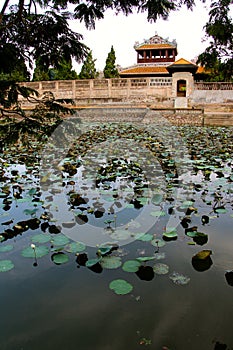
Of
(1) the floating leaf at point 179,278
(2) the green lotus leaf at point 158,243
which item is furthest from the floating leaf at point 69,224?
(1) the floating leaf at point 179,278

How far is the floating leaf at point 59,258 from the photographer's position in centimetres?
175

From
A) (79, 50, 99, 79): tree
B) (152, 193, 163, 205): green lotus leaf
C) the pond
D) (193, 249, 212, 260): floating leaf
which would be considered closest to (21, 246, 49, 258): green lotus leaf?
the pond

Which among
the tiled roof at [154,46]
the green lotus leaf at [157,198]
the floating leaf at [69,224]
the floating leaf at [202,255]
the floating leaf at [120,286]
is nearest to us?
the floating leaf at [120,286]

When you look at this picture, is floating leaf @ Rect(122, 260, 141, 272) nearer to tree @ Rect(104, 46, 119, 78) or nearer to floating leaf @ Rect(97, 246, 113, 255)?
floating leaf @ Rect(97, 246, 113, 255)

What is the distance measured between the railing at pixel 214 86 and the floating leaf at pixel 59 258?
18564 mm

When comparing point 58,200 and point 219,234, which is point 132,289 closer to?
point 219,234

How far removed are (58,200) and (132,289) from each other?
148 cm

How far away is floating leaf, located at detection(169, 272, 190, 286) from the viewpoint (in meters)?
1.58

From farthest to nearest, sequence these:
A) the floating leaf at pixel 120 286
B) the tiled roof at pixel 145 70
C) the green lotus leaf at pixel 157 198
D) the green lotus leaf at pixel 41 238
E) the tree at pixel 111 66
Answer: the tree at pixel 111 66 → the tiled roof at pixel 145 70 → the green lotus leaf at pixel 157 198 → the green lotus leaf at pixel 41 238 → the floating leaf at pixel 120 286

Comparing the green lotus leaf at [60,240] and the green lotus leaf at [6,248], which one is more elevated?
the green lotus leaf at [60,240]

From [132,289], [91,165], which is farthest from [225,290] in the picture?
[91,165]

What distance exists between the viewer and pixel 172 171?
12.6 feet

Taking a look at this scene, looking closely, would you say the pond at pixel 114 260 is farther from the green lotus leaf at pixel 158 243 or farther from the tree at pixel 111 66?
the tree at pixel 111 66

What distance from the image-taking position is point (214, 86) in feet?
60.2
